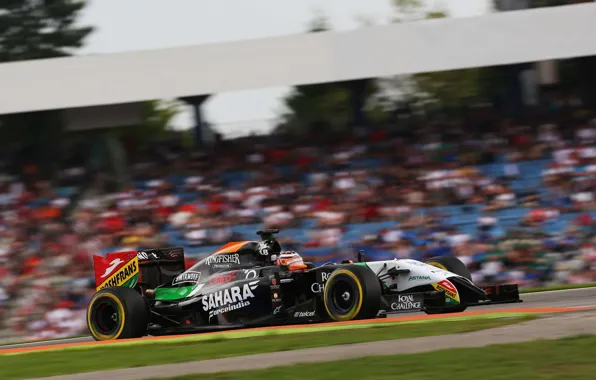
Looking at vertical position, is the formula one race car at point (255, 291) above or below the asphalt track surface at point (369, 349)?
above

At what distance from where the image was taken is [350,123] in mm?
21391

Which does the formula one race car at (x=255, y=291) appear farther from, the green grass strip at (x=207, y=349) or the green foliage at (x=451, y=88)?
the green foliage at (x=451, y=88)

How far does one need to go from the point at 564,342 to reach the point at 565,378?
5.69 ft

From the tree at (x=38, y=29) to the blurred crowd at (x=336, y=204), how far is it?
9.71 meters

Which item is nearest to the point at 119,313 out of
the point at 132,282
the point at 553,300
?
the point at 132,282

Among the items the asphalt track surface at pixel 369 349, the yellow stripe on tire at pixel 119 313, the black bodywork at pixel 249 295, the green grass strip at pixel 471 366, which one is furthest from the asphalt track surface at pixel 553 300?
the green grass strip at pixel 471 366

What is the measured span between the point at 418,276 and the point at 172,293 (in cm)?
343

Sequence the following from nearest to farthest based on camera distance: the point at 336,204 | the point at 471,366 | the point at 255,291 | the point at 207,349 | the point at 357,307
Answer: the point at 471,366, the point at 207,349, the point at 357,307, the point at 255,291, the point at 336,204

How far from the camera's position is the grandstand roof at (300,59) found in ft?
67.3

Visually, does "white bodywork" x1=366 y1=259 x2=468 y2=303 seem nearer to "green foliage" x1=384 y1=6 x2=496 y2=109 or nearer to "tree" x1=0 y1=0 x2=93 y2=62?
"green foliage" x1=384 y1=6 x2=496 y2=109

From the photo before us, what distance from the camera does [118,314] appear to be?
13008 mm

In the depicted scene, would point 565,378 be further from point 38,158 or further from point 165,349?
point 38,158

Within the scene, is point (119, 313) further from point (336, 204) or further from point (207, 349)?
point (336, 204)

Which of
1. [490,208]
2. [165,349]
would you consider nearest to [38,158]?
[490,208]
